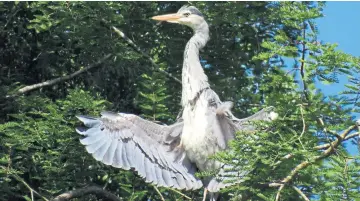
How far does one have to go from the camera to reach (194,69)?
24.0ft

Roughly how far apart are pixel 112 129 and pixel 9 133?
23.4 inches

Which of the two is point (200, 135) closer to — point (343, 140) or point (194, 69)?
point (194, 69)

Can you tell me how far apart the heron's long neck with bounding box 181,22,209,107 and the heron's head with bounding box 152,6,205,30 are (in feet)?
0.13

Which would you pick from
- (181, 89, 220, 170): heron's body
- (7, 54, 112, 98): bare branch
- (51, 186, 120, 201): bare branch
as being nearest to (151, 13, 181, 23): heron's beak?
(7, 54, 112, 98): bare branch

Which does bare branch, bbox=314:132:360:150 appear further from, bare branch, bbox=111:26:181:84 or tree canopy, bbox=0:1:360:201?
bare branch, bbox=111:26:181:84

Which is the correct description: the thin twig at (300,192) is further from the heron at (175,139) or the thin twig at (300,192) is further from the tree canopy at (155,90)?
the heron at (175,139)

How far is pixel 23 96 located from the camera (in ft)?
24.3

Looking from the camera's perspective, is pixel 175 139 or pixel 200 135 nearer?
→ pixel 200 135

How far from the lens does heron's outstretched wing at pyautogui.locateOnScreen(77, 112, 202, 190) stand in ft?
22.3

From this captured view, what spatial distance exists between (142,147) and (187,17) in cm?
102

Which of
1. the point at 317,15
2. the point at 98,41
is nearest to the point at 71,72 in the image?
the point at 98,41

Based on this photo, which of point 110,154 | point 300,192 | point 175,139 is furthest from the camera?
point 175,139

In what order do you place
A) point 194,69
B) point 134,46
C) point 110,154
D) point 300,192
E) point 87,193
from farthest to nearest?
point 134,46 < point 194,69 < point 87,193 < point 110,154 < point 300,192

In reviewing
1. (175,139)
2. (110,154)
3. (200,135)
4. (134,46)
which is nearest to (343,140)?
(200,135)
